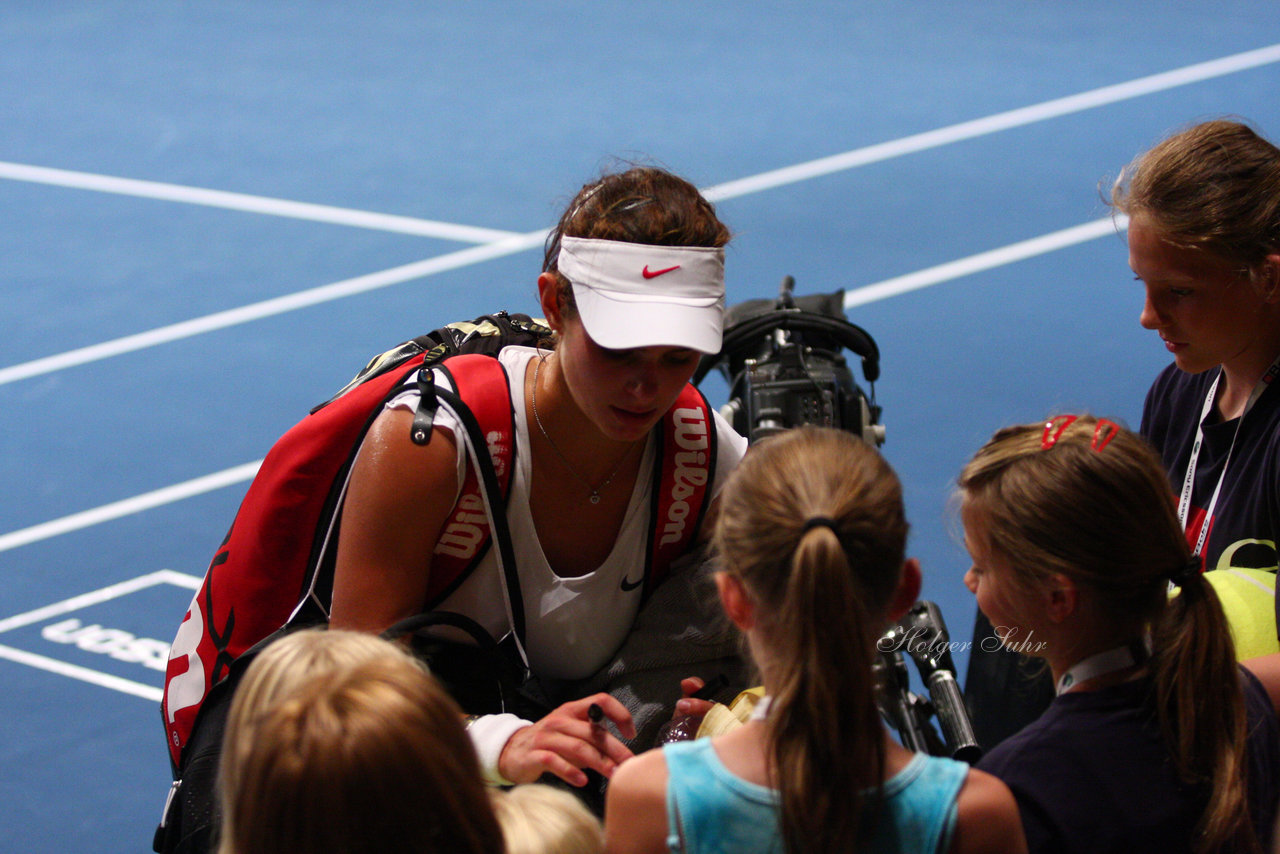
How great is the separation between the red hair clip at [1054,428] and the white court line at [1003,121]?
5.49 m

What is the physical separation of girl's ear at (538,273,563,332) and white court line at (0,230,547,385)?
4.39m

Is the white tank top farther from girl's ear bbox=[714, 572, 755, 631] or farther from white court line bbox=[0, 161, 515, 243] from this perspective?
white court line bbox=[0, 161, 515, 243]

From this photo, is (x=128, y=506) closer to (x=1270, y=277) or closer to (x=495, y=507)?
(x=495, y=507)

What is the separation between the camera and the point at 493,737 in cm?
209

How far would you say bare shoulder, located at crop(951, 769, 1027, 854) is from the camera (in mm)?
1573

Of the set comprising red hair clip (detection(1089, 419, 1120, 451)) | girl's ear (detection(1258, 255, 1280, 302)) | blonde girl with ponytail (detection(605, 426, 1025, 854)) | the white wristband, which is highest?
girl's ear (detection(1258, 255, 1280, 302))

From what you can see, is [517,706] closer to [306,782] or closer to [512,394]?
[512,394]

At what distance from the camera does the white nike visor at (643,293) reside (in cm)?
219

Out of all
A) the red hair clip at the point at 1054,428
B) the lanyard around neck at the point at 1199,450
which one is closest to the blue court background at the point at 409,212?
the lanyard around neck at the point at 1199,450

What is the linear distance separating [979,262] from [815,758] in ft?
18.3

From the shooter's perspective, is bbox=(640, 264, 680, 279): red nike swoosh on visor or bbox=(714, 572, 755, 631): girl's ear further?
bbox=(640, 264, 680, 279): red nike swoosh on visor

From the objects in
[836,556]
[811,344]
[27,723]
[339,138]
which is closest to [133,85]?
[339,138]

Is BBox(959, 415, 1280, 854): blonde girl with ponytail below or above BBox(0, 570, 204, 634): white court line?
above

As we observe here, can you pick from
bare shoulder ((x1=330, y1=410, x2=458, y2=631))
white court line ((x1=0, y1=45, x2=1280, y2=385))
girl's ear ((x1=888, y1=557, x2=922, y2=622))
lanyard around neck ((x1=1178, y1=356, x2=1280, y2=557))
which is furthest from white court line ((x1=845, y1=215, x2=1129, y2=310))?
girl's ear ((x1=888, y1=557, x2=922, y2=622))
